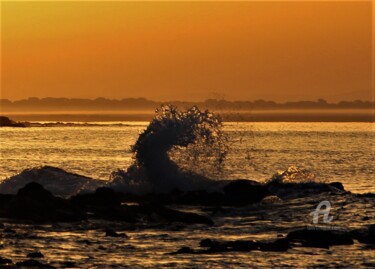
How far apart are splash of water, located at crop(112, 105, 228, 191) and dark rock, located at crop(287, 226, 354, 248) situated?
62.8 ft

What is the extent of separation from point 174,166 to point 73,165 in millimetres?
30591

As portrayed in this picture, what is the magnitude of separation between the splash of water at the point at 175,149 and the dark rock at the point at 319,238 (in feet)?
62.8

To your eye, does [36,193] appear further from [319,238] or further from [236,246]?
[319,238]

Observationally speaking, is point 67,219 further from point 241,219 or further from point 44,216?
point 241,219

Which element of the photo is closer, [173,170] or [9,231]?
[9,231]

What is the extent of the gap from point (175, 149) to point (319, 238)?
24445mm

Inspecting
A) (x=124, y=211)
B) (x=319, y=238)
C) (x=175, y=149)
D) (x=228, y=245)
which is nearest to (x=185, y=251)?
(x=228, y=245)

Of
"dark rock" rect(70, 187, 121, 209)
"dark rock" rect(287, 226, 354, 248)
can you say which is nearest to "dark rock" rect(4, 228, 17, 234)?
"dark rock" rect(70, 187, 121, 209)

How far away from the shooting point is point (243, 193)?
1839 inches

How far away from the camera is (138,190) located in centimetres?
5153

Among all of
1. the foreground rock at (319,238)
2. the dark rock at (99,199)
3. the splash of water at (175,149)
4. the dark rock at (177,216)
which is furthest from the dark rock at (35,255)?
the splash of water at (175,149)

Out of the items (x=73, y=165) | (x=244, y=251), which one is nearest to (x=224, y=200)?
(x=244, y=251)

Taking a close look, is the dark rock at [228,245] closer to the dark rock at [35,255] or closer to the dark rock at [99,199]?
the dark rock at [35,255]

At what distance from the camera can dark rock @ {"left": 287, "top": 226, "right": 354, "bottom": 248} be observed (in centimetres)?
3266
